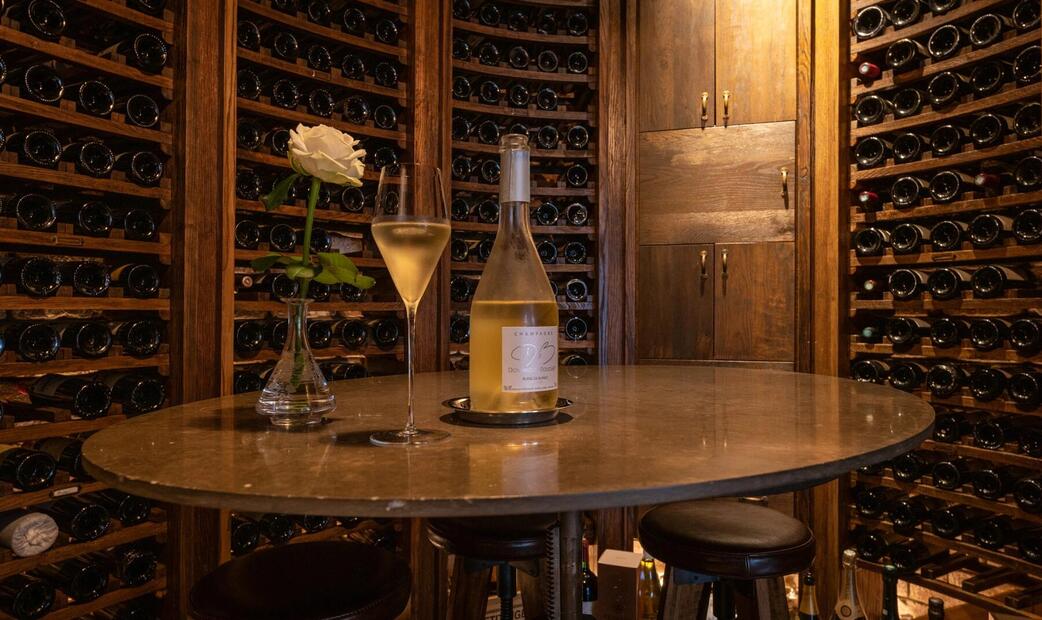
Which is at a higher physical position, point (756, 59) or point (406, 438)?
point (756, 59)

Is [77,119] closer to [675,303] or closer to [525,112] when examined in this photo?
[525,112]

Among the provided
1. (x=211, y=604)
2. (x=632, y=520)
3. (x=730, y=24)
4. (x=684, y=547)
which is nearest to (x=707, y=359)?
(x=632, y=520)

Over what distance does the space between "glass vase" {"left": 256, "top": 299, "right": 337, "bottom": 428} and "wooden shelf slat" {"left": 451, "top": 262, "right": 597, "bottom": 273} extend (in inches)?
94.7

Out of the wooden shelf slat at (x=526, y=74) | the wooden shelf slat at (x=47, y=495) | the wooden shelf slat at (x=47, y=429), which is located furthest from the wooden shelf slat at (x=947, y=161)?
the wooden shelf slat at (x=47, y=495)

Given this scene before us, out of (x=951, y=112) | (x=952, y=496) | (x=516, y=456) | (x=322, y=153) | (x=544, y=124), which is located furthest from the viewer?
(x=544, y=124)

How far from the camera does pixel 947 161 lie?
2.92 metres

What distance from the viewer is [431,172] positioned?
3.09ft

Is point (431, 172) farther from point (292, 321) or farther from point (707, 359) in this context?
point (707, 359)

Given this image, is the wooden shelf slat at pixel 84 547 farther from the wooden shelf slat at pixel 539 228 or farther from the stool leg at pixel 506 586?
the wooden shelf slat at pixel 539 228

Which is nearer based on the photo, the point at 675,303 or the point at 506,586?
the point at 506,586

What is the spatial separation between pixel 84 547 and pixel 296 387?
163 cm

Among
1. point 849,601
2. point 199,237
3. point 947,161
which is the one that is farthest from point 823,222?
point 199,237

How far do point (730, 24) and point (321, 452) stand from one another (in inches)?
139

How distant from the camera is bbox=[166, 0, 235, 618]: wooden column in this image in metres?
2.52
